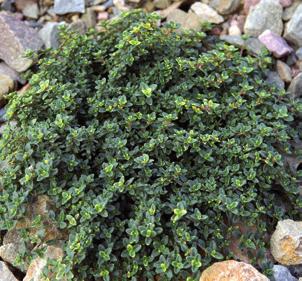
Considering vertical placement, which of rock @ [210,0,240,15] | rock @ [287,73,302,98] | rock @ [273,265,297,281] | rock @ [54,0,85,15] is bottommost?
rock @ [273,265,297,281]

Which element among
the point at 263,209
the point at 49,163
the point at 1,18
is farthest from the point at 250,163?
the point at 1,18

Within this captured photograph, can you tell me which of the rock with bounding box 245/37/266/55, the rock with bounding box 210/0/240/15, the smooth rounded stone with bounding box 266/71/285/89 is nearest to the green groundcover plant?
the smooth rounded stone with bounding box 266/71/285/89

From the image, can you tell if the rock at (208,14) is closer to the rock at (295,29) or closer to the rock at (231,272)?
the rock at (295,29)

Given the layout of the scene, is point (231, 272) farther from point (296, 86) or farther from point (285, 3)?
point (285, 3)

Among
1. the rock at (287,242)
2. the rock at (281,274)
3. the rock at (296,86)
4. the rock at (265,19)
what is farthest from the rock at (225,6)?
the rock at (281,274)

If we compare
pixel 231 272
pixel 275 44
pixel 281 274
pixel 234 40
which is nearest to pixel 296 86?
pixel 275 44

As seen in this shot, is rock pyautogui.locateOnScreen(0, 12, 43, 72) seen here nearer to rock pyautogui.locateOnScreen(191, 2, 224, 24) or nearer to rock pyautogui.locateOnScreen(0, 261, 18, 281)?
rock pyautogui.locateOnScreen(191, 2, 224, 24)
